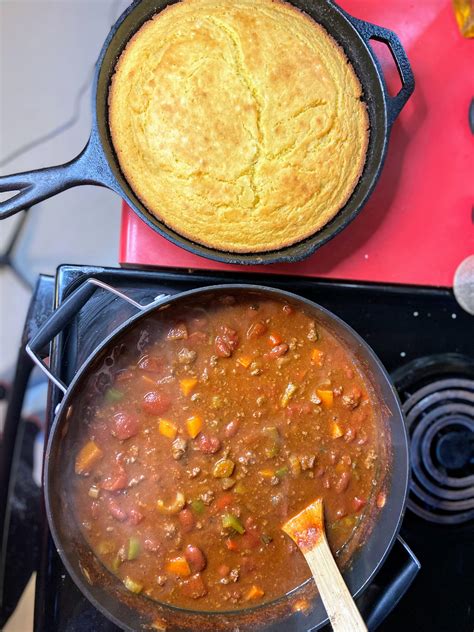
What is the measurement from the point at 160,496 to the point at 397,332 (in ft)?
3.13

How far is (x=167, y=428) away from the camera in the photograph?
1.78 meters

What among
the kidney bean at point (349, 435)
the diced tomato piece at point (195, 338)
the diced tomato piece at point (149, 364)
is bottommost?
the kidney bean at point (349, 435)

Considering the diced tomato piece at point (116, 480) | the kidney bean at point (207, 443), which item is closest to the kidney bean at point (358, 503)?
the kidney bean at point (207, 443)

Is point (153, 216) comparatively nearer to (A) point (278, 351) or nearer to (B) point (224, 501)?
(A) point (278, 351)

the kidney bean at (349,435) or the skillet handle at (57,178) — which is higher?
the skillet handle at (57,178)

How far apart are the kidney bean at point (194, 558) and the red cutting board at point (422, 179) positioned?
3.10ft

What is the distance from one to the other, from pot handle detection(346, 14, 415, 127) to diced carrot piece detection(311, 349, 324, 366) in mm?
720

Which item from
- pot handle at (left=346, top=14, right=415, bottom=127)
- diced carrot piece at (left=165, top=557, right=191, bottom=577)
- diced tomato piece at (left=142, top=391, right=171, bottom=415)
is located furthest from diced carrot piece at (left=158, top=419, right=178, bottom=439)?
pot handle at (left=346, top=14, right=415, bottom=127)

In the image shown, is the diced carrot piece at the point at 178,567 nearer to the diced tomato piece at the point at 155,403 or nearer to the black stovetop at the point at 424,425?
the black stovetop at the point at 424,425

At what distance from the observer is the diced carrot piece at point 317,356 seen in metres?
1.85

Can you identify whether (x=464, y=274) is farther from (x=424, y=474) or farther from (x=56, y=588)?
(x=56, y=588)

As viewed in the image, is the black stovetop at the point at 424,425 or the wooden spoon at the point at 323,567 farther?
the black stovetop at the point at 424,425

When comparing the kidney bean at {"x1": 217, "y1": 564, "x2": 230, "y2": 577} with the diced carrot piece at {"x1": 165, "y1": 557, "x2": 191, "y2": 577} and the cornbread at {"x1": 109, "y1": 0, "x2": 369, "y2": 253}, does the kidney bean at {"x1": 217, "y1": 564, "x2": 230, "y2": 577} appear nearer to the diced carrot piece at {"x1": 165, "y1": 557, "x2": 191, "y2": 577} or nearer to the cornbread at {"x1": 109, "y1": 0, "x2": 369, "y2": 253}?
the diced carrot piece at {"x1": 165, "y1": 557, "x2": 191, "y2": 577}

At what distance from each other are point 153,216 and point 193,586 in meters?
1.12
